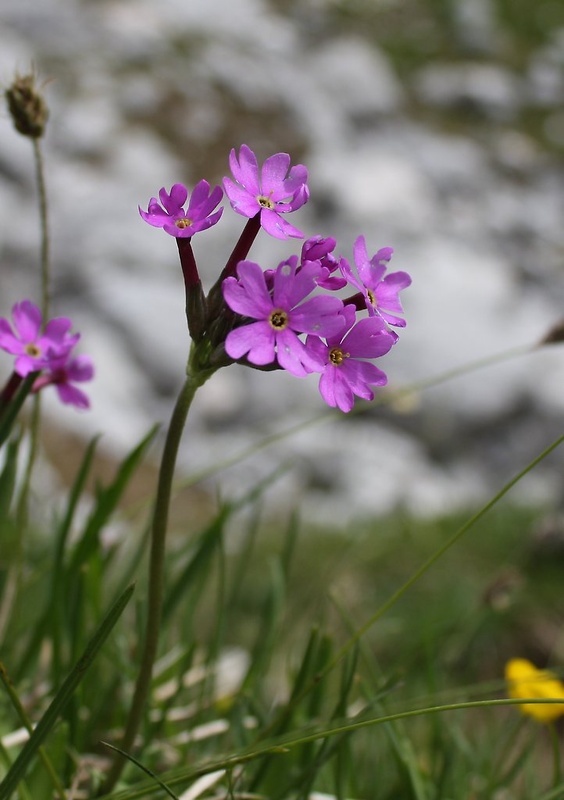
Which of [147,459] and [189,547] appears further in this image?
[147,459]

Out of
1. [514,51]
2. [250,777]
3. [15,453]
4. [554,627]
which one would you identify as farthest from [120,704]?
[514,51]

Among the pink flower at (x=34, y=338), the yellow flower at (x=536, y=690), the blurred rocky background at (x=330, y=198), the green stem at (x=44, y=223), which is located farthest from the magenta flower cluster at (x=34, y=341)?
the blurred rocky background at (x=330, y=198)

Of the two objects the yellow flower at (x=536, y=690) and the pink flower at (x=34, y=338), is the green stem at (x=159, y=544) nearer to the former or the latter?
the pink flower at (x=34, y=338)

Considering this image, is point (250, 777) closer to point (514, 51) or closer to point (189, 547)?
point (189, 547)

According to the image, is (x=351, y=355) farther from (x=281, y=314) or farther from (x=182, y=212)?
(x=182, y=212)

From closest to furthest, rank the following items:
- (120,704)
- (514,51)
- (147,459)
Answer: (120,704), (147,459), (514,51)
